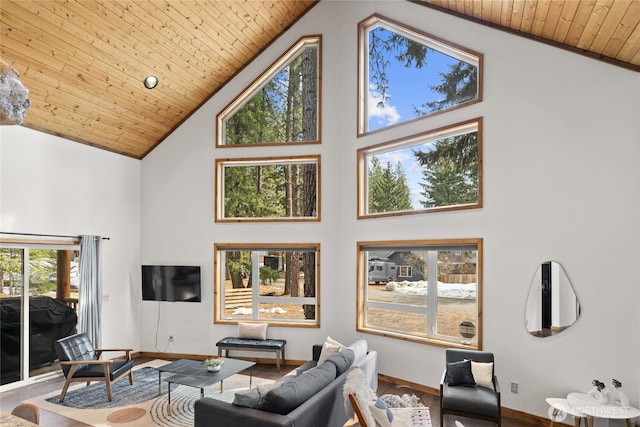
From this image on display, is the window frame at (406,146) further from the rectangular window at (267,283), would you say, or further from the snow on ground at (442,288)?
the rectangular window at (267,283)

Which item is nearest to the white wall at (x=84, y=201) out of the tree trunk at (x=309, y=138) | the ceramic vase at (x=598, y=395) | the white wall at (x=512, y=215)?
the white wall at (x=512, y=215)

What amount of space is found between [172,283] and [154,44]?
3707 mm

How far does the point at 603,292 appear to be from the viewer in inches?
161

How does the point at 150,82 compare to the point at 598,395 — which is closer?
the point at 598,395

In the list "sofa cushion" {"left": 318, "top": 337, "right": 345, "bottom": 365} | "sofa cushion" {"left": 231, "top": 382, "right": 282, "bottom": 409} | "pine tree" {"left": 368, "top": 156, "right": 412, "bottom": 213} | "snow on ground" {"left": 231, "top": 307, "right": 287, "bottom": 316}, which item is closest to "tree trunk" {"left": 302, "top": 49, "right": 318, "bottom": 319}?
"snow on ground" {"left": 231, "top": 307, "right": 287, "bottom": 316}

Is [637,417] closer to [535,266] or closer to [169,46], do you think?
[535,266]

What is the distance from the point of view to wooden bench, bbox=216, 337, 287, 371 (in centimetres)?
632

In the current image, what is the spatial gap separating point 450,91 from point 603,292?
2.99 m

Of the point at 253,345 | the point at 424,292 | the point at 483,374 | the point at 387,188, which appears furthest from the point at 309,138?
the point at 483,374

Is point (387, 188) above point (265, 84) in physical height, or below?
below

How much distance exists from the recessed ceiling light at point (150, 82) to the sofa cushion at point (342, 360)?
15.1 ft

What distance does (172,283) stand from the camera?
22.7ft

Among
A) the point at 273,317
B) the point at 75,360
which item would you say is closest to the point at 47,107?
the point at 75,360

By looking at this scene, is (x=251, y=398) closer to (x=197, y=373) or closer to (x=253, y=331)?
(x=197, y=373)
